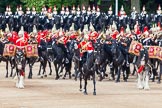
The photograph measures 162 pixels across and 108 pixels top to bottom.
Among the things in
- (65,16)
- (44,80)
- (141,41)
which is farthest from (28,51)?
(65,16)

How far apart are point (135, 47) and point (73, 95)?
214 inches

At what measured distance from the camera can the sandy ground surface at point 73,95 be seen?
3111 centimetres

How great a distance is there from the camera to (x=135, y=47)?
38.7 meters

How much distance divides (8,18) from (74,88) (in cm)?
2442

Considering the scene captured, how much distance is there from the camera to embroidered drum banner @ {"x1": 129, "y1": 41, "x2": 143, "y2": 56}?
3838 cm

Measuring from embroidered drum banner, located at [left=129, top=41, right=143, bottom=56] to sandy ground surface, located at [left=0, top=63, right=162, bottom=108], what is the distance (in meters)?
1.61

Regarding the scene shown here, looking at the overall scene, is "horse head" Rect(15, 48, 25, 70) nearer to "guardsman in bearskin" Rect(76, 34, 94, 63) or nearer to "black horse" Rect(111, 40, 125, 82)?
"guardsman in bearskin" Rect(76, 34, 94, 63)

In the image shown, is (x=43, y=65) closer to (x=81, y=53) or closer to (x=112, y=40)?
(x=112, y=40)

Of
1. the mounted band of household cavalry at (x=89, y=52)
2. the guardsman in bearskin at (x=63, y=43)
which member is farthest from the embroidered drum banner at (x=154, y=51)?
the guardsman in bearskin at (x=63, y=43)

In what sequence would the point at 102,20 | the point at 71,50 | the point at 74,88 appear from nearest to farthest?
the point at 74,88
the point at 71,50
the point at 102,20

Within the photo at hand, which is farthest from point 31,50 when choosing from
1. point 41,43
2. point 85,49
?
point 85,49

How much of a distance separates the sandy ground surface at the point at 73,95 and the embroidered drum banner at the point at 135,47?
63.6 inches

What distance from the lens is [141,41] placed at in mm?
38750

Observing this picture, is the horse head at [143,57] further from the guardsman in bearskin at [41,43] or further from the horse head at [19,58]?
the guardsman in bearskin at [41,43]
